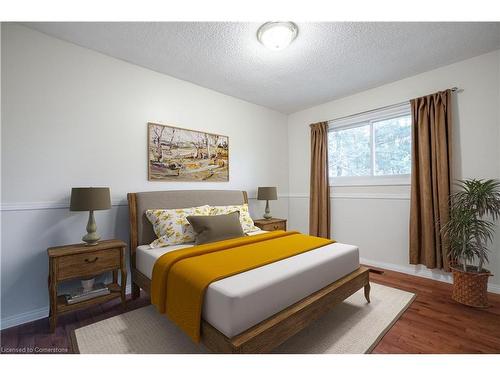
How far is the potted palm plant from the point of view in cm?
224

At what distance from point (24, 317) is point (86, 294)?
586 millimetres

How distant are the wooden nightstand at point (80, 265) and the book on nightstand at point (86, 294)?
0.03m

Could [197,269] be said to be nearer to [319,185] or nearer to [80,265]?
[80,265]

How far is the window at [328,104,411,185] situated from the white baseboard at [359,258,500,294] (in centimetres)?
120

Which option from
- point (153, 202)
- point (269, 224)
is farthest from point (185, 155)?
point (269, 224)

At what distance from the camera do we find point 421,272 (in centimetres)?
307

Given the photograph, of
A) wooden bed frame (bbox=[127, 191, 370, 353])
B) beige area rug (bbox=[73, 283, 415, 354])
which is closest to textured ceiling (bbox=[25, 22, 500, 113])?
wooden bed frame (bbox=[127, 191, 370, 353])

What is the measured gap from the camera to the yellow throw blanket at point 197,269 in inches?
58.4

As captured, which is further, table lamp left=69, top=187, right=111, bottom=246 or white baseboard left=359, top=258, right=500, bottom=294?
white baseboard left=359, top=258, right=500, bottom=294

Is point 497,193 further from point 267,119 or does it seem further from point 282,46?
point 267,119

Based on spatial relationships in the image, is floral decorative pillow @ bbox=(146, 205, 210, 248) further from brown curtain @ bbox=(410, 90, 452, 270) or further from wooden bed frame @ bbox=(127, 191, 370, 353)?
brown curtain @ bbox=(410, 90, 452, 270)

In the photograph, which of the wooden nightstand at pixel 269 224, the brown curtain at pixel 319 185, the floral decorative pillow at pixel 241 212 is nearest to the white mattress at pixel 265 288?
the floral decorative pillow at pixel 241 212
